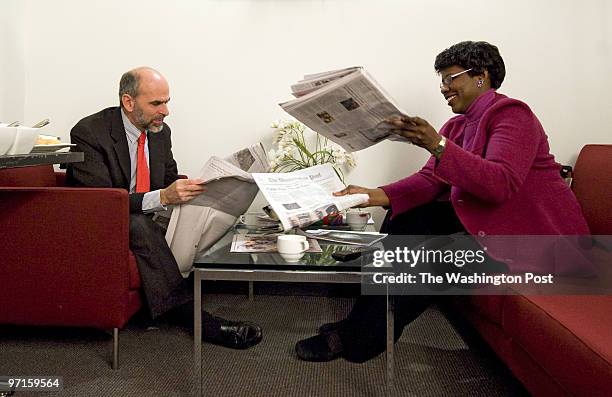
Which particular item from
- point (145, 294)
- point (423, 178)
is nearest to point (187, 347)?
point (145, 294)

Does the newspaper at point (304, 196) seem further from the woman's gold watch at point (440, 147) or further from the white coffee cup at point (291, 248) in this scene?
the woman's gold watch at point (440, 147)

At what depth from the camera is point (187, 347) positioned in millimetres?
2057

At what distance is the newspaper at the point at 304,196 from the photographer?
1502 millimetres

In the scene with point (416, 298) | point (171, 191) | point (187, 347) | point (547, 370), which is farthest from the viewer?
point (187, 347)

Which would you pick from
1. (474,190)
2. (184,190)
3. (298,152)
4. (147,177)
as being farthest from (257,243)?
(298,152)

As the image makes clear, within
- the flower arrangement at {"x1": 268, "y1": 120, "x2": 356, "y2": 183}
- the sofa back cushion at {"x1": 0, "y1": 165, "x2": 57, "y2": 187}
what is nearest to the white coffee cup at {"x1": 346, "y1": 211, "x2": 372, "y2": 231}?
the flower arrangement at {"x1": 268, "y1": 120, "x2": 356, "y2": 183}

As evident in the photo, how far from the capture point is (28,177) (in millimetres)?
2193

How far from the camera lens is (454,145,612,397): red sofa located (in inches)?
43.3

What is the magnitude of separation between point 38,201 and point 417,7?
1892 mm

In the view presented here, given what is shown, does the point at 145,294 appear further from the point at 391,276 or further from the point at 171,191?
the point at 391,276

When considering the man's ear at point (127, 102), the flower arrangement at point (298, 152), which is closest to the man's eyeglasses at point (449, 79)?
the flower arrangement at point (298, 152)

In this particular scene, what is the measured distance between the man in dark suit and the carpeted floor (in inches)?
4.0

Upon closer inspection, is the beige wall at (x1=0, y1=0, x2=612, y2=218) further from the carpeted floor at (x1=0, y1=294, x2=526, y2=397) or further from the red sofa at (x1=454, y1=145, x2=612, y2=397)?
the red sofa at (x1=454, y1=145, x2=612, y2=397)

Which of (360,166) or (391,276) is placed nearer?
(391,276)
